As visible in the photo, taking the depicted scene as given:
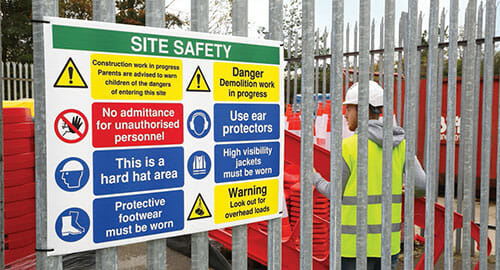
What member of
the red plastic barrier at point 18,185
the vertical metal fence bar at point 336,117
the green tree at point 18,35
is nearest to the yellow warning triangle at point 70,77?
the vertical metal fence bar at point 336,117

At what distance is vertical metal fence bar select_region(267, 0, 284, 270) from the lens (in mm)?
1798

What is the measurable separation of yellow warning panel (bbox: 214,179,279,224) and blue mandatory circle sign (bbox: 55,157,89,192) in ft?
1.56

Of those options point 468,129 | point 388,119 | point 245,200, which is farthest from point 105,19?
point 468,129

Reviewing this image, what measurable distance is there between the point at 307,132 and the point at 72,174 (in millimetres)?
924

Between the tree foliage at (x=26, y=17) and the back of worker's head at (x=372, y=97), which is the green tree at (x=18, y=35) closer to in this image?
the tree foliage at (x=26, y=17)

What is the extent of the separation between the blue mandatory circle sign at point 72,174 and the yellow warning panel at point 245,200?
1.56 feet

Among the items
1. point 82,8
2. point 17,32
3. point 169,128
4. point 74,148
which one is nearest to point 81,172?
point 74,148

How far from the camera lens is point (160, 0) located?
5.06 ft

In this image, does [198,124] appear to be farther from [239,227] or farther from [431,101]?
[431,101]

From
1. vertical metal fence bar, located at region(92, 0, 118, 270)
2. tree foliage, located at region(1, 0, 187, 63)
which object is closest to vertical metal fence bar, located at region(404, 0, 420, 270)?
vertical metal fence bar, located at region(92, 0, 118, 270)

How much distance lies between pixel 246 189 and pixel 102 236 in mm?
556

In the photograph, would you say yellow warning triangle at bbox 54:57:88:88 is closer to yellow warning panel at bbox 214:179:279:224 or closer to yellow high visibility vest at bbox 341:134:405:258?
yellow warning panel at bbox 214:179:279:224

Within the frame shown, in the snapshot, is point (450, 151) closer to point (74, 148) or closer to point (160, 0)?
point (160, 0)

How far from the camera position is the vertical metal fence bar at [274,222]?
1798mm
